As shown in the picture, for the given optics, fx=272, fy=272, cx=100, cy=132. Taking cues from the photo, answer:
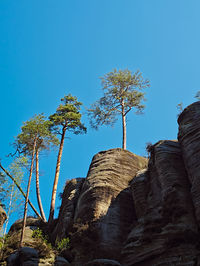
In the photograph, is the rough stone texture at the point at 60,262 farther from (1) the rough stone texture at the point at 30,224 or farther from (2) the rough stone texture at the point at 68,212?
(1) the rough stone texture at the point at 30,224

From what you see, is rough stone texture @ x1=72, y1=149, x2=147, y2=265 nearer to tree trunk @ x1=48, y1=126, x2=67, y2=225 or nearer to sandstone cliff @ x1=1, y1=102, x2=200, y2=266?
sandstone cliff @ x1=1, y1=102, x2=200, y2=266

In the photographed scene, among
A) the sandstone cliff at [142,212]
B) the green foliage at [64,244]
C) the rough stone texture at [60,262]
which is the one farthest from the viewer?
the green foliage at [64,244]

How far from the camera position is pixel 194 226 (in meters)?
9.80

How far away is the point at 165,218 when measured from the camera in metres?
10.9

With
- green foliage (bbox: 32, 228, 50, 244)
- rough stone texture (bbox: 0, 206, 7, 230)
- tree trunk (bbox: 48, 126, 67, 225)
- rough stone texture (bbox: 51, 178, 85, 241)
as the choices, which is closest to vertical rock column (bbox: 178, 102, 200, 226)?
rough stone texture (bbox: 51, 178, 85, 241)

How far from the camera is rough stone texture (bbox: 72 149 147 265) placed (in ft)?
42.9

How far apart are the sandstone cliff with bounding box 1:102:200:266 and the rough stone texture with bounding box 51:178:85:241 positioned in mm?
77

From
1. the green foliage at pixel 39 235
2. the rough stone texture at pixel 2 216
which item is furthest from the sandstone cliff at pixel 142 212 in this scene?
the rough stone texture at pixel 2 216

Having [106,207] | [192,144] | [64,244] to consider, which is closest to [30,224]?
[64,244]

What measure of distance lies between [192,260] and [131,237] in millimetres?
3527

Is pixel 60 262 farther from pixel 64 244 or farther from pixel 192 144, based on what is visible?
pixel 192 144

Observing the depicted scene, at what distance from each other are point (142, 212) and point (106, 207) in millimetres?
2151

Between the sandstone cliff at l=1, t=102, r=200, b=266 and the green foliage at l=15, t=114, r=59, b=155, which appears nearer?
the sandstone cliff at l=1, t=102, r=200, b=266

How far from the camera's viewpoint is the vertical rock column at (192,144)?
1021 centimetres
